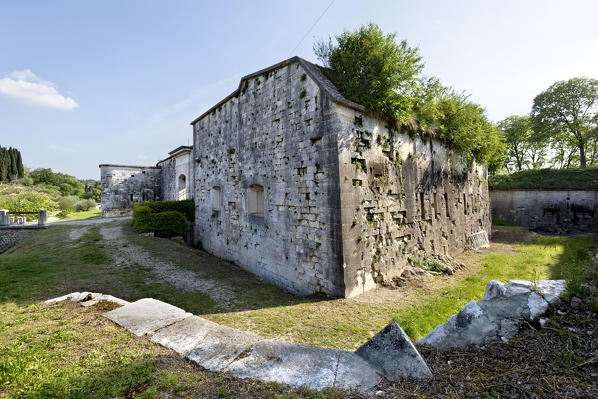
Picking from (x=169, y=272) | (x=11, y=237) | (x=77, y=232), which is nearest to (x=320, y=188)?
(x=169, y=272)

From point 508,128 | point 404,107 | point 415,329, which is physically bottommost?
point 415,329

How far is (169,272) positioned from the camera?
7.78m

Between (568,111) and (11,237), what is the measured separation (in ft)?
126

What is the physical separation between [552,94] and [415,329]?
2815 cm

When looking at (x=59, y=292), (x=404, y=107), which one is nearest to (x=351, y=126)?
(x=404, y=107)

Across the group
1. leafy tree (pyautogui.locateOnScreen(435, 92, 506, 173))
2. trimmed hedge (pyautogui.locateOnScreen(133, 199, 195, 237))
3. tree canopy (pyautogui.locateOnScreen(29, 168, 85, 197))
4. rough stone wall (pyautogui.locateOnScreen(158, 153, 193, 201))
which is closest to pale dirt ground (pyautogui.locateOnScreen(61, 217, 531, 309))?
trimmed hedge (pyautogui.locateOnScreen(133, 199, 195, 237))

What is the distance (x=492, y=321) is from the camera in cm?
269

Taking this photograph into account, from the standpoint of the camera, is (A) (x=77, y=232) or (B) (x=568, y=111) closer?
(A) (x=77, y=232)

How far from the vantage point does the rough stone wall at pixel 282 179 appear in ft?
19.5

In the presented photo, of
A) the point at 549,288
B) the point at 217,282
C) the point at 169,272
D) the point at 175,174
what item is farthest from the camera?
the point at 175,174

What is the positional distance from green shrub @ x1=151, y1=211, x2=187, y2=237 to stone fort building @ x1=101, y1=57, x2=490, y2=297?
2252 millimetres

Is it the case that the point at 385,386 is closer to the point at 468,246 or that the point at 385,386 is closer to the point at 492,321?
the point at 492,321

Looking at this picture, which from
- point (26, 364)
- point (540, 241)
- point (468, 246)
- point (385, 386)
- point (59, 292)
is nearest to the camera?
point (385, 386)

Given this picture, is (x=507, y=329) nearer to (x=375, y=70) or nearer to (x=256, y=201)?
(x=375, y=70)
